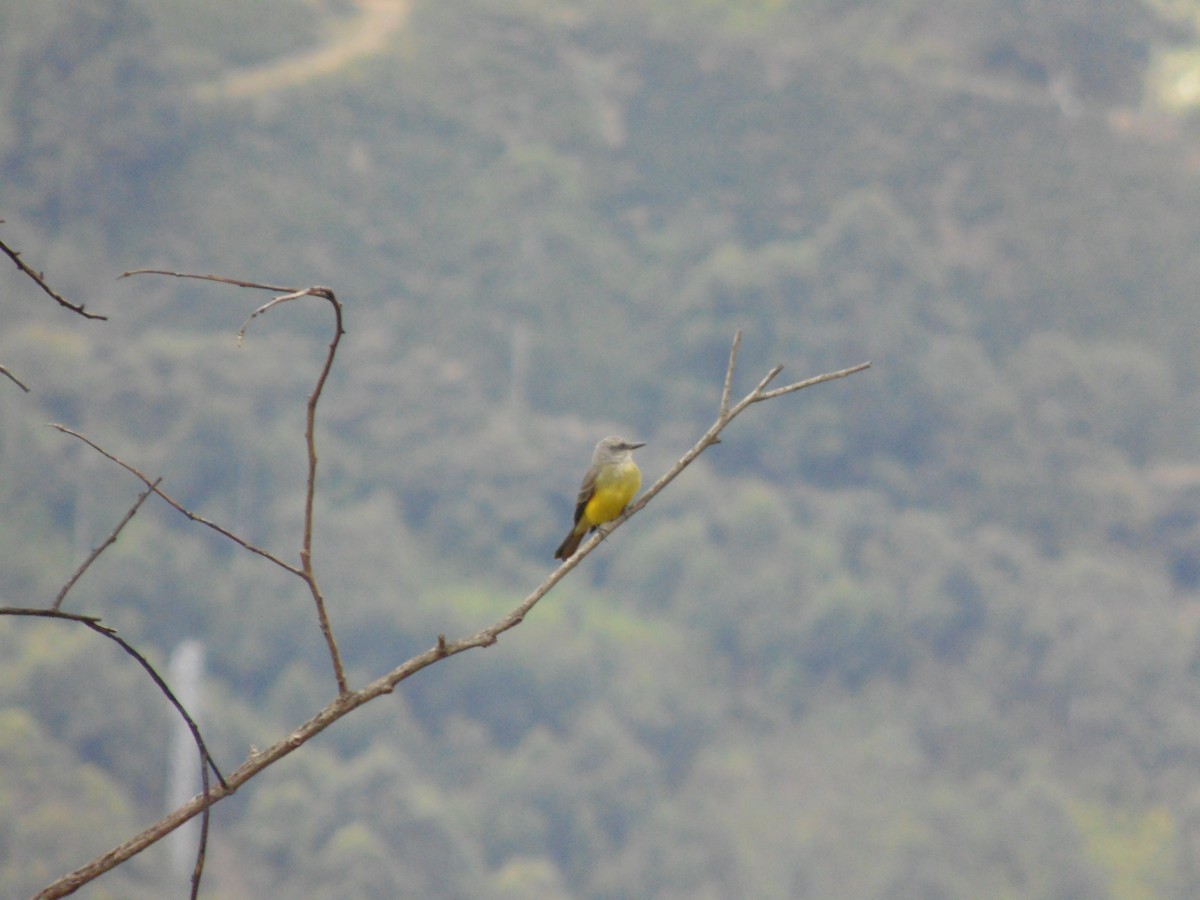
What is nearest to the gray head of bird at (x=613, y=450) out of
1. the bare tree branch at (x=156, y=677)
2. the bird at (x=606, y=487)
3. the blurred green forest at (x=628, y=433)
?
the bird at (x=606, y=487)

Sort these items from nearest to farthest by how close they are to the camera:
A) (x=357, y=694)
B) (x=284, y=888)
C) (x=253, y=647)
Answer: (x=357, y=694) < (x=284, y=888) < (x=253, y=647)

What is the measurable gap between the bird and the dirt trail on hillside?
285ft

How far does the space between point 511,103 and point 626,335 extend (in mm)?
16271

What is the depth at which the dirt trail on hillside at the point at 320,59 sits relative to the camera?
9512 cm

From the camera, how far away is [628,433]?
8844cm

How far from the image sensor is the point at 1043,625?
8138cm

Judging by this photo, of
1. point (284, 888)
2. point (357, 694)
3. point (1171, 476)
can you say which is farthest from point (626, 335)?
point (357, 694)

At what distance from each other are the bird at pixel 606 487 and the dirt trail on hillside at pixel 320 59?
86.9m

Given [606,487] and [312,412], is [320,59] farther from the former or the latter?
[312,412]

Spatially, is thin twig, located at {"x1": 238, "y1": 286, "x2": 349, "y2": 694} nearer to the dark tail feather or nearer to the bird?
the bird

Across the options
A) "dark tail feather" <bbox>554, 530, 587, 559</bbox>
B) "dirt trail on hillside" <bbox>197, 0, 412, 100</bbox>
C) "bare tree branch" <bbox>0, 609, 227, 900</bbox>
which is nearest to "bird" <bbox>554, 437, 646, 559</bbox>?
"dark tail feather" <bbox>554, 530, 587, 559</bbox>

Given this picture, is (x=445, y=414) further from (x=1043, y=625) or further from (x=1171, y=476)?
(x=1171, y=476)

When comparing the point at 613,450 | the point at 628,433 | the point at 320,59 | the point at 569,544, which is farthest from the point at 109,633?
the point at 320,59

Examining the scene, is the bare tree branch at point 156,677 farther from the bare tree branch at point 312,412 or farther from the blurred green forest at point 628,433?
the blurred green forest at point 628,433
